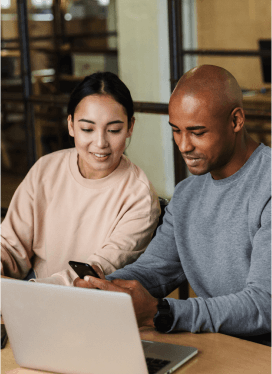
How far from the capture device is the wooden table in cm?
108

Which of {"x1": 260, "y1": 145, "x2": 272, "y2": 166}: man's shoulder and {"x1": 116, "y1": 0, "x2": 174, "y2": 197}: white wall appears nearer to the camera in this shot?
{"x1": 260, "y1": 145, "x2": 272, "y2": 166}: man's shoulder

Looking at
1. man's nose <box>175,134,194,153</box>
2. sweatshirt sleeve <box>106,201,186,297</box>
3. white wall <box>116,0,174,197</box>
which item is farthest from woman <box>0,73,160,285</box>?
white wall <box>116,0,174,197</box>

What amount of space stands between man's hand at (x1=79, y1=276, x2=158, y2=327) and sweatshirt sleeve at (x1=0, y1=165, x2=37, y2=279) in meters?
0.60

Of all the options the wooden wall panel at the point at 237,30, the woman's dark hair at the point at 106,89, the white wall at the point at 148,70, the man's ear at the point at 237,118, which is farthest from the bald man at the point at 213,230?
the wooden wall panel at the point at 237,30

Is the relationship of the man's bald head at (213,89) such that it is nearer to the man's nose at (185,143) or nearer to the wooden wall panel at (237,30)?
the man's nose at (185,143)

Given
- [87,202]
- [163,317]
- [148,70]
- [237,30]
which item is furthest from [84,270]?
[237,30]

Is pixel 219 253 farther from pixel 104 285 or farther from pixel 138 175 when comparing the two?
pixel 138 175

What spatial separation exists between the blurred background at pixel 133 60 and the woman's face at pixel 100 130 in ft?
0.86

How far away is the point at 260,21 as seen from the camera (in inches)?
253

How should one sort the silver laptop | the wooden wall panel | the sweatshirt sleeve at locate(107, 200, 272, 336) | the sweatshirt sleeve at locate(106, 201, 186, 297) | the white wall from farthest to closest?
the wooden wall panel → the white wall → the sweatshirt sleeve at locate(106, 201, 186, 297) → the sweatshirt sleeve at locate(107, 200, 272, 336) → the silver laptop

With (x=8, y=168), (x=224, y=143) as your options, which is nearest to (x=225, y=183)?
(x=224, y=143)

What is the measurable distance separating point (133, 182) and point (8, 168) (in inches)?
170

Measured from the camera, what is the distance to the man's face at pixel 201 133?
4.44ft

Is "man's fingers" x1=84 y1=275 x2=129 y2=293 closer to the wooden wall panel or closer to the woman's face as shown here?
the woman's face
